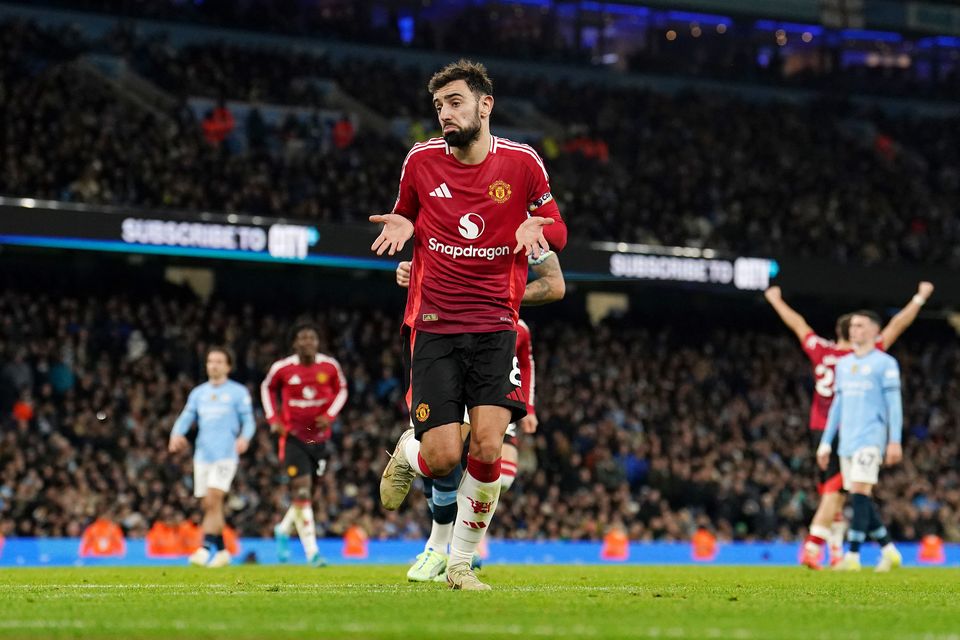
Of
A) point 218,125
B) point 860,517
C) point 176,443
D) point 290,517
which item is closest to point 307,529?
point 290,517

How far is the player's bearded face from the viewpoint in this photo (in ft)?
26.1

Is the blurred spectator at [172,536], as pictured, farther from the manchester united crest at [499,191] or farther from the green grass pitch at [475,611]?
the manchester united crest at [499,191]

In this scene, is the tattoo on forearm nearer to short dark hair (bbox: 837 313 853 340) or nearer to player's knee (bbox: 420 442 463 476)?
player's knee (bbox: 420 442 463 476)

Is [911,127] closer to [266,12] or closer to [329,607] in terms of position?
[266,12]

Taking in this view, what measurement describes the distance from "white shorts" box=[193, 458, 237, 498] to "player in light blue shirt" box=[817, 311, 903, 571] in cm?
655

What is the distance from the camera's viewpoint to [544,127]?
36.8 m

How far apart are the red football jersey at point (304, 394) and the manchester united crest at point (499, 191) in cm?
772

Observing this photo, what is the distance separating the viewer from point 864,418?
13781mm

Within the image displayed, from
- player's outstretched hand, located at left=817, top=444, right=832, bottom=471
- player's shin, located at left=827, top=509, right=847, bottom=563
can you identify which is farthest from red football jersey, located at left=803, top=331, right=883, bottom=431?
player's outstretched hand, located at left=817, top=444, right=832, bottom=471

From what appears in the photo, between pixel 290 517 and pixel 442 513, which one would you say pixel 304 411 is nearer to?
pixel 290 517

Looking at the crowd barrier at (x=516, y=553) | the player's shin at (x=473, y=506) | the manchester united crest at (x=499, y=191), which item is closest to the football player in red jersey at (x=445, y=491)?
the manchester united crest at (x=499, y=191)

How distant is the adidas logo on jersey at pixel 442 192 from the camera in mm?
8086

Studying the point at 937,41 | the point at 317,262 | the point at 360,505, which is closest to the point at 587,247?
the point at 317,262

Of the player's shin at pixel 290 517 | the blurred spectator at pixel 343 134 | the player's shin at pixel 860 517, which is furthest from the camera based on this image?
the blurred spectator at pixel 343 134
